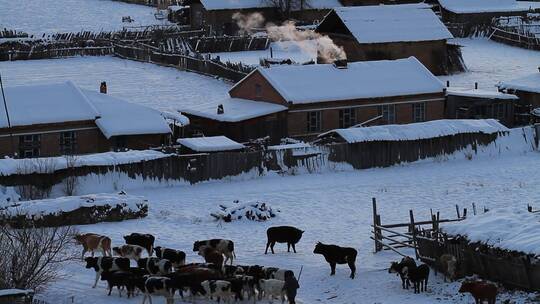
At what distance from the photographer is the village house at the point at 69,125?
44531mm

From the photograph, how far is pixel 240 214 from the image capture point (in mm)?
37312

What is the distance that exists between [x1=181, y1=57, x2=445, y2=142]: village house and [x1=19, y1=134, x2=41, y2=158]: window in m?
7.67

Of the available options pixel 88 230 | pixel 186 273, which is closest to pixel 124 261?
pixel 186 273

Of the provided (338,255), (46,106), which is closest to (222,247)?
(338,255)

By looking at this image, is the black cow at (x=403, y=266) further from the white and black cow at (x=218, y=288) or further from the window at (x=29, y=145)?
the window at (x=29, y=145)

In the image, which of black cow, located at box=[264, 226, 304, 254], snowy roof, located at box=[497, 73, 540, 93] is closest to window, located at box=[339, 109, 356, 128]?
snowy roof, located at box=[497, 73, 540, 93]

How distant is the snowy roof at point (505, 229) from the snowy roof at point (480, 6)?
56.5m

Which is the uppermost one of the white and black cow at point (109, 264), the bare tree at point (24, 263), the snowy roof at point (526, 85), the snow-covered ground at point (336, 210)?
the snowy roof at point (526, 85)

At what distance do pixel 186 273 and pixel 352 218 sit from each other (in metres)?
11.1

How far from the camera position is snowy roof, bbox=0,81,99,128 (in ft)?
147

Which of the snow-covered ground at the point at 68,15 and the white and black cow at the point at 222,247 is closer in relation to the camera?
the white and black cow at the point at 222,247

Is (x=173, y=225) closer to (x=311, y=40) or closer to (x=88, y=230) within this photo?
(x=88, y=230)

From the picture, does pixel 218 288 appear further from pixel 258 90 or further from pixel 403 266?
pixel 258 90

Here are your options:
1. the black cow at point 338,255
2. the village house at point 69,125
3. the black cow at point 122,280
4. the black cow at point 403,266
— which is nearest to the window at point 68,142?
the village house at point 69,125
